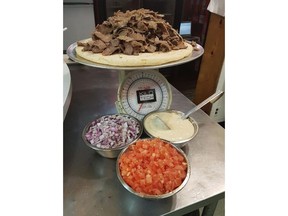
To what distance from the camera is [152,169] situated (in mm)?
661

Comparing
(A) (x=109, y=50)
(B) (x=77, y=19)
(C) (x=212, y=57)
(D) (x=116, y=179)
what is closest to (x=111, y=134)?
(D) (x=116, y=179)

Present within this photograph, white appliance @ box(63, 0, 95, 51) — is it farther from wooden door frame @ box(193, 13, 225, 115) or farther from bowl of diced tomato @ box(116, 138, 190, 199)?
bowl of diced tomato @ box(116, 138, 190, 199)

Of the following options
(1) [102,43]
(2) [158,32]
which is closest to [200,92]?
(2) [158,32]

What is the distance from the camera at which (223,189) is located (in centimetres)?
72

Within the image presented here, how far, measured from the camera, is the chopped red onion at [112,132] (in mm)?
774

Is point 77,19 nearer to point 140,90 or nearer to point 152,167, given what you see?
point 140,90

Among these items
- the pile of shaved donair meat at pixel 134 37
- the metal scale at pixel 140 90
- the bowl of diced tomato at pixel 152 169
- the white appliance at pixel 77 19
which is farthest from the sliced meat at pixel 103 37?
the white appliance at pixel 77 19

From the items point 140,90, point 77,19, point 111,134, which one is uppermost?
point 77,19

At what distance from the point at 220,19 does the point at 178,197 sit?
1.60 metres

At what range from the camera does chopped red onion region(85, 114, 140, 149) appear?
2.54 ft

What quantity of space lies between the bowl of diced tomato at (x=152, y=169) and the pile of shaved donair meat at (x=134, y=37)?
36 centimetres

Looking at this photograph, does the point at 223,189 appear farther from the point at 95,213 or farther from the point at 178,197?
the point at 95,213

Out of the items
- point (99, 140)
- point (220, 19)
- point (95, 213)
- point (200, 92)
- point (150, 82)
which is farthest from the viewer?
point (200, 92)

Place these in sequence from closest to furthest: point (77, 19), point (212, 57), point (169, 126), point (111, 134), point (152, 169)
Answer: point (152, 169) < point (111, 134) < point (169, 126) < point (212, 57) < point (77, 19)
